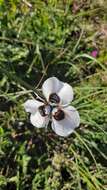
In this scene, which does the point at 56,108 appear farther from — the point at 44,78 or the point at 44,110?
the point at 44,78

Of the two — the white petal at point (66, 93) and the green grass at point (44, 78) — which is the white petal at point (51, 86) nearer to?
the white petal at point (66, 93)

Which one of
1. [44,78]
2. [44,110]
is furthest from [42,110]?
[44,78]

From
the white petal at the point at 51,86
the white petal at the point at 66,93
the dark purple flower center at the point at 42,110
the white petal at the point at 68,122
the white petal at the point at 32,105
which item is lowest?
the white petal at the point at 68,122

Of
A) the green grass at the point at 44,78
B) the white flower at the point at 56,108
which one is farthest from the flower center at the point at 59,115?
the green grass at the point at 44,78

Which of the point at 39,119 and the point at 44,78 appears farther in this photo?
the point at 44,78

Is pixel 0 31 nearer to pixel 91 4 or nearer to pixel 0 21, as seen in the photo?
pixel 0 21
